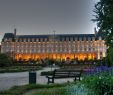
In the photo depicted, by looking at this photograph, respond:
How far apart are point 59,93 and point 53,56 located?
15389 centimetres

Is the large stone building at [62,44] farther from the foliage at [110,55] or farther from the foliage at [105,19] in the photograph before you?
the foliage at [105,19]

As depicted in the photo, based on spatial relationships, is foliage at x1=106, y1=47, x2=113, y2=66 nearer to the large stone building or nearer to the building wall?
the building wall

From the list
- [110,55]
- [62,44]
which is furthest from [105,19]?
[62,44]

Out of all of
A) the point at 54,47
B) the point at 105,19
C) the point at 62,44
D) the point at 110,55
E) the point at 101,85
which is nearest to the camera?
the point at 101,85

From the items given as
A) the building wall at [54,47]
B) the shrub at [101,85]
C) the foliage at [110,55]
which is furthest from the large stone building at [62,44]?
the shrub at [101,85]

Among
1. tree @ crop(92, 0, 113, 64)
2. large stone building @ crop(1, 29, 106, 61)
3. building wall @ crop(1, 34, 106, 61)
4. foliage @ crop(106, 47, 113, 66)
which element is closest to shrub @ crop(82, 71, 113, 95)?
tree @ crop(92, 0, 113, 64)

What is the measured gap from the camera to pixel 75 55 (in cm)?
16512

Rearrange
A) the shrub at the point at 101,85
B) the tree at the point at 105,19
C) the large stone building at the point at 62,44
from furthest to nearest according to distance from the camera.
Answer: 1. the large stone building at the point at 62,44
2. the tree at the point at 105,19
3. the shrub at the point at 101,85

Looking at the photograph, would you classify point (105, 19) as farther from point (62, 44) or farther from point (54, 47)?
point (54, 47)

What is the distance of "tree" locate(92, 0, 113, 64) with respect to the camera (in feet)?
74.7

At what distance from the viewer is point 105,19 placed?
2275cm

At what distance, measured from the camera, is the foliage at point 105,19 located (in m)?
22.8

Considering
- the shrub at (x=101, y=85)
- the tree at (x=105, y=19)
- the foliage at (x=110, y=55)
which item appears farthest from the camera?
the foliage at (x=110, y=55)

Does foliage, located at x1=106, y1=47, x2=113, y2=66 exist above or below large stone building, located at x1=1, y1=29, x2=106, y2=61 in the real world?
below
